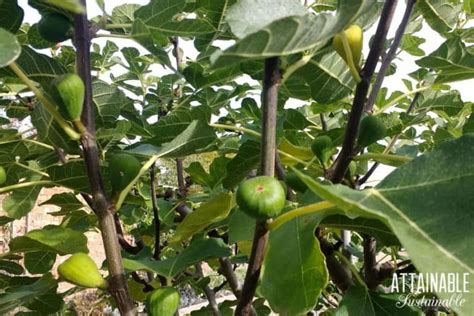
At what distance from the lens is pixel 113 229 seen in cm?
70

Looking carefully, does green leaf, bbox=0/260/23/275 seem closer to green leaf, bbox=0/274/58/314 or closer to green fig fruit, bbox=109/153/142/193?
green leaf, bbox=0/274/58/314

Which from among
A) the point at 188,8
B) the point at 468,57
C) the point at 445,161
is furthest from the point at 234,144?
the point at 445,161

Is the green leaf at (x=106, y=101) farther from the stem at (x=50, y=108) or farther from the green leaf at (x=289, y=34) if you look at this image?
the green leaf at (x=289, y=34)

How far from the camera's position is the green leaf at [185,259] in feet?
2.45

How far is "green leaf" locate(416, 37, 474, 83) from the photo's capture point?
2.93 ft

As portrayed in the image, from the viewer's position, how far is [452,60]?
0.92 meters

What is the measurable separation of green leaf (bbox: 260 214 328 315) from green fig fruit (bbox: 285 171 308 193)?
210 millimetres

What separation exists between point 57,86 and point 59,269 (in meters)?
0.24

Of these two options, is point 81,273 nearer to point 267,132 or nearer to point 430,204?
point 267,132

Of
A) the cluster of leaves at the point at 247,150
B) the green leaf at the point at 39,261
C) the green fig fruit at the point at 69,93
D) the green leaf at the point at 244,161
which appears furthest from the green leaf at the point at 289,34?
the green leaf at the point at 39,261

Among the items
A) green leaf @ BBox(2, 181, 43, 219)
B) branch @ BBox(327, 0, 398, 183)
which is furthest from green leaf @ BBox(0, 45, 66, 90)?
green leaf @ BBox(2, 181, 43, 219)

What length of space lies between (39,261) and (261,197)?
828mm

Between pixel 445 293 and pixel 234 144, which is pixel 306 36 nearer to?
pixel 445 293

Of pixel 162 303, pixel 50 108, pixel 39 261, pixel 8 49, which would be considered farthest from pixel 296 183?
pixel 39 261
